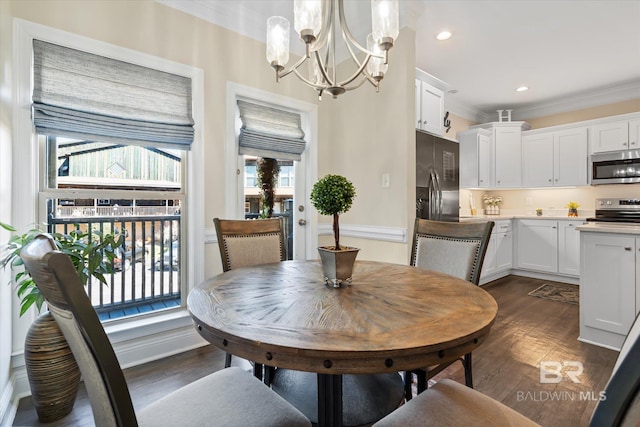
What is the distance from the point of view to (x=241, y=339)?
2.63 ft

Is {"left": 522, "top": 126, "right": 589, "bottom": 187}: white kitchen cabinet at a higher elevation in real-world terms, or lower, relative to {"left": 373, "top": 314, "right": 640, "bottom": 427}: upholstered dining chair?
higher

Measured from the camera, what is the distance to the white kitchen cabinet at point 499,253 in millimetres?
→ 4422

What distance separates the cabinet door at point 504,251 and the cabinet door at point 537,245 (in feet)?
0.45

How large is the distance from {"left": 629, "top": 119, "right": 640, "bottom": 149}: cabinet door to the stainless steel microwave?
13cm

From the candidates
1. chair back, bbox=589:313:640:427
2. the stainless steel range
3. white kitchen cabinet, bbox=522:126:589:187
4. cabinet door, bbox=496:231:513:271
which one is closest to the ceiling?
white kitchen cabinet, bbox=522:126:589:187

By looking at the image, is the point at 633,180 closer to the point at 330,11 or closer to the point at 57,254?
the point at 330,11

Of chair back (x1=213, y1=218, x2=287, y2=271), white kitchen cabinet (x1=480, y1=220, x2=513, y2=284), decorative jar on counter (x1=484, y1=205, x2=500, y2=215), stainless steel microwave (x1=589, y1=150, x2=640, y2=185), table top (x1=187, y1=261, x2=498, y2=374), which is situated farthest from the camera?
decorative jar on counter (x1=484, y1=205, x2=500, y2=215)

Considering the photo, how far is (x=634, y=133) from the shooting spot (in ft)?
13.5

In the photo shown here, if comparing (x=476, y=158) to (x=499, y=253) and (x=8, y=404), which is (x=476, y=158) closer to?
(x=499, y=253)

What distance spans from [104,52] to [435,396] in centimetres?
264

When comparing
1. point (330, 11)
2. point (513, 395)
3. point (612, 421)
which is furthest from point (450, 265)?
point (330, 11)

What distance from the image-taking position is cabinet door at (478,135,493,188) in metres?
4.92

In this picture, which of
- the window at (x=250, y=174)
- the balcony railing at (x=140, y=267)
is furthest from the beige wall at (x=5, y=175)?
the window at (x=250, y=174)

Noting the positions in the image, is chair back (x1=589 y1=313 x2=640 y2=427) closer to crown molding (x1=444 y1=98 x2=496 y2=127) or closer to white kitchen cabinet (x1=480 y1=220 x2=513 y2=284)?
white kitchen cabinet (x1=480 y1=220 x2=513 y2=284)
